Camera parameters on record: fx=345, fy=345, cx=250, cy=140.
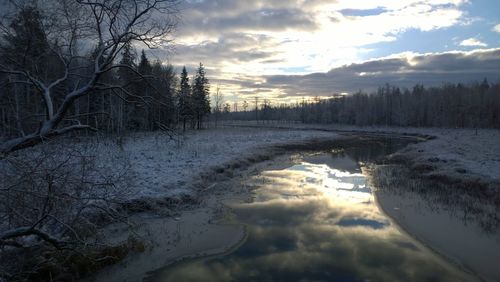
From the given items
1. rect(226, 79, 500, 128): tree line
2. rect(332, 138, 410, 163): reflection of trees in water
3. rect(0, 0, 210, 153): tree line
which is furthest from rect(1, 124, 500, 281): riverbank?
rect(226, 79, 500, 128): tree line

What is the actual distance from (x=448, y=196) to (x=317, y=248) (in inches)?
341

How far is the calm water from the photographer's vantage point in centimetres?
845

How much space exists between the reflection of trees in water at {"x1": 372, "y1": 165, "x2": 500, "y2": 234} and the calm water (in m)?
2.12

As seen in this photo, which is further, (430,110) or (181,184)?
(430,110)

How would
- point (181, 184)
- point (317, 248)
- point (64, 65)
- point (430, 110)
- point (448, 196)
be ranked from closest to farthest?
point (64, 65) < point (317, 248) < point (448, 196) < point (181, 184) < point (430, 110)

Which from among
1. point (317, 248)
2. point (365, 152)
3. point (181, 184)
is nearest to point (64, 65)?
point (317, 248)

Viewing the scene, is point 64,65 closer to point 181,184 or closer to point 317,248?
point 317,248

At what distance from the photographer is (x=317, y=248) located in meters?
10.0

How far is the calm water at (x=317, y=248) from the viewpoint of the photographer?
8453mm

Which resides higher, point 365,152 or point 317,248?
point 365,152

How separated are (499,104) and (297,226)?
8764 cm

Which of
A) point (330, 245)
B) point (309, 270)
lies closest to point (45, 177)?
point (309, 270)

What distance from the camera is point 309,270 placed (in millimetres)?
8680

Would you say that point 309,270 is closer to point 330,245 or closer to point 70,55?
point 330,245
